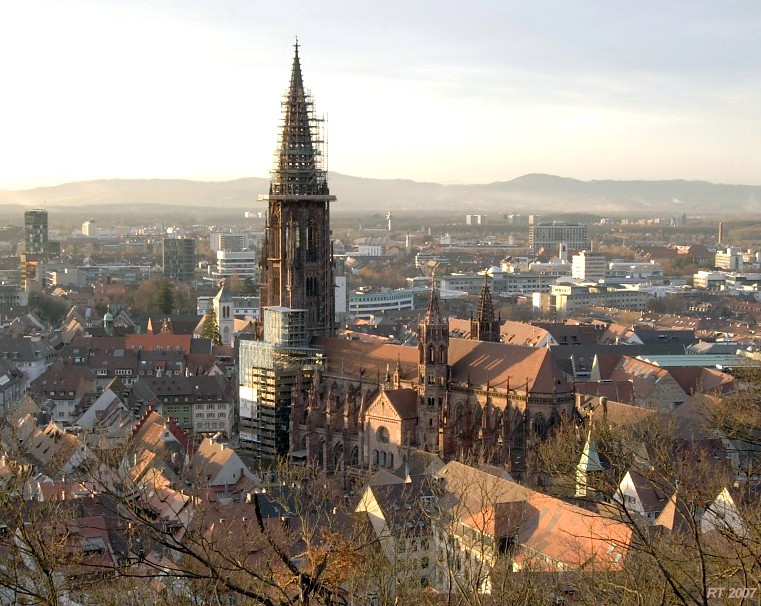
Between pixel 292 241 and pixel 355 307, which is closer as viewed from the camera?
pixel 292 241

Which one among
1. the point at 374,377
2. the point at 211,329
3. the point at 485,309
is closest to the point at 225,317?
the point at 211,329

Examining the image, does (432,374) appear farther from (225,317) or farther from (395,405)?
(225,317)

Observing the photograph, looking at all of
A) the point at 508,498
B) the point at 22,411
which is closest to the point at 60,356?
the point at 22,411

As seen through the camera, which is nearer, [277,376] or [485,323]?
[277,376]

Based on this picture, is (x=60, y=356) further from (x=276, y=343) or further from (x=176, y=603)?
(x=176, y=603)

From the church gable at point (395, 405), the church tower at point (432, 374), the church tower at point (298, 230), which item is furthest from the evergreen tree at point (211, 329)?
the church tower at point (432, 374)

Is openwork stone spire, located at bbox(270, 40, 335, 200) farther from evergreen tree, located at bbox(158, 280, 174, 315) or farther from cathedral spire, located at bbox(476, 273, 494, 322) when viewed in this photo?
evergreen tree, located at bbox(158, 280, 174, 315)
